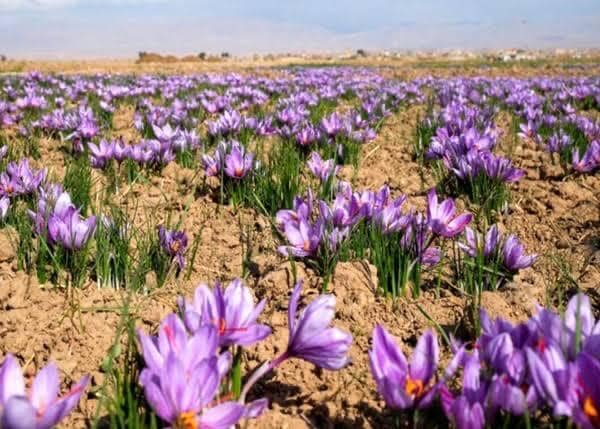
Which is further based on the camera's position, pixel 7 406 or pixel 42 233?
pixel 42 233

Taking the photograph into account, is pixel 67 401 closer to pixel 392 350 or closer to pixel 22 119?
pixel 392 350

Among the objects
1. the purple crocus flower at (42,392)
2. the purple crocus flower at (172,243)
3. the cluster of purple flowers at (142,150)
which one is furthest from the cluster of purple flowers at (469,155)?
the purple crocus flower at (42,392)

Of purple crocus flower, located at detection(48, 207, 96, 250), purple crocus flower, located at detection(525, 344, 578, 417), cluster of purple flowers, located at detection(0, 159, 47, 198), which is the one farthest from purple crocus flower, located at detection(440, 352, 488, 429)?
cluster of purple flowers, located at detection(0, 159, 47, 198)

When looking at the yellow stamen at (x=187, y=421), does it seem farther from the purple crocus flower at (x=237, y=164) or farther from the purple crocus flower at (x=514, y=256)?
the purple crocus flower at (x=237, y=164)

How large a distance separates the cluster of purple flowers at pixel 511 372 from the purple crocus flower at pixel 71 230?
1230 mm

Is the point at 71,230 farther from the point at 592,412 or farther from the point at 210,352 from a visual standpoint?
the point at 592,412

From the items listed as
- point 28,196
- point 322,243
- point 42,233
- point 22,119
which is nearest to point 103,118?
point 22,119

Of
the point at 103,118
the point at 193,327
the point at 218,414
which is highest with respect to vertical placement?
the point at 103,118

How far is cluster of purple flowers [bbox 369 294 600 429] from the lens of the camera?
988 millimetres

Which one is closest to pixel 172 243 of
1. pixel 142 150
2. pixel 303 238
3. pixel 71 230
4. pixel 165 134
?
pixel 71 230

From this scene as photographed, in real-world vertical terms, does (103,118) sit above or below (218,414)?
above

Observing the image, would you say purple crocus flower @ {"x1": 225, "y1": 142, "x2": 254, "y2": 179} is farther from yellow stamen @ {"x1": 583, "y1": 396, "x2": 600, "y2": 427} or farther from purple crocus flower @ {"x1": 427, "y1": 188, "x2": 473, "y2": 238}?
yellow stamen @ {"x1": 583, "y1": 396, "x2": 600, "y2": 427}

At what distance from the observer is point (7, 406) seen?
32.7 inches

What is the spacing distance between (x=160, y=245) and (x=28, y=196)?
1.05 metres
